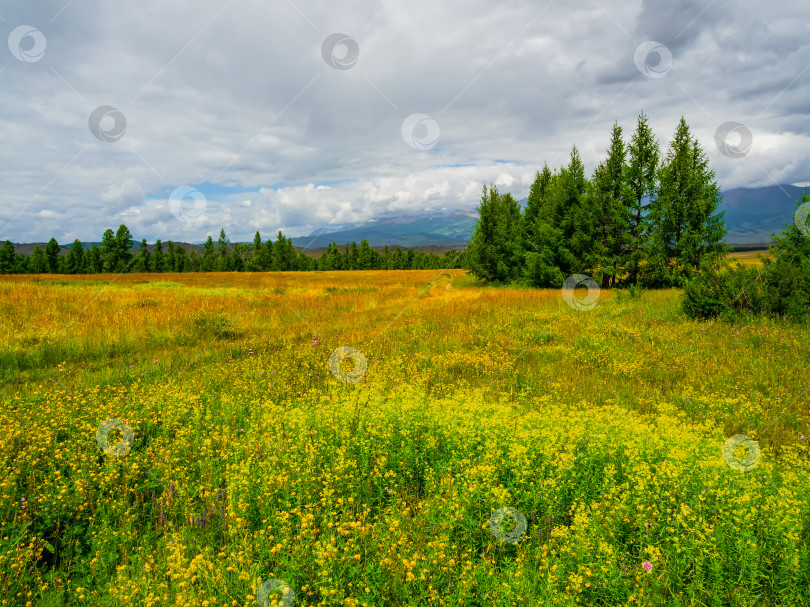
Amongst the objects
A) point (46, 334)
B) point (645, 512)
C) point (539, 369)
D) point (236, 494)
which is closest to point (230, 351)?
point (46, 334)

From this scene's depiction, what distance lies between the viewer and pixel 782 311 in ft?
37.1

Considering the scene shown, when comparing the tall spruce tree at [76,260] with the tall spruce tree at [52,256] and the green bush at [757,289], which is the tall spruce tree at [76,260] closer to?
the tall spruce tree at [52,256]

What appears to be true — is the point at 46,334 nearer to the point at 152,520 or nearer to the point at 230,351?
the point at 230,351

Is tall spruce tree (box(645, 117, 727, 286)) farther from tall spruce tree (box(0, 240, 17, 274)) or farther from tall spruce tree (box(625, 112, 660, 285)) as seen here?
tall spruce tree (box(0, 240, 17, 274))

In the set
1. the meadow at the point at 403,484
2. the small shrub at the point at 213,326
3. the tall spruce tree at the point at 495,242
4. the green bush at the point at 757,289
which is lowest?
the meadow at the point at 403,484

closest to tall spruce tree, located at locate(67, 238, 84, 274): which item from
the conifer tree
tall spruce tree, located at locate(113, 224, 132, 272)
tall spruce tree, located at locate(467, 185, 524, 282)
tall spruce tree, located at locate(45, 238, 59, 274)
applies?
tall spruce tree, located at locate(45, 238, 59, 274)

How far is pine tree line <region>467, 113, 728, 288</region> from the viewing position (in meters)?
25.4

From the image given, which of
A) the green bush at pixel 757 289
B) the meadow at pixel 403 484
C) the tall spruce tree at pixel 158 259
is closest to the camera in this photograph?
the meadow at pixel 403 484

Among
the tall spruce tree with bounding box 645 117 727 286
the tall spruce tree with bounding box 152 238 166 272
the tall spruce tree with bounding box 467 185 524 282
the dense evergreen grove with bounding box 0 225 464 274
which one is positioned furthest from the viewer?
the tall spruce tree with bounding box 152 238 166 272

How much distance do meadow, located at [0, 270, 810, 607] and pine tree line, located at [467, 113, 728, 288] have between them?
63.6 feet

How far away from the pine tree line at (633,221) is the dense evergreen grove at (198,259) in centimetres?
6498

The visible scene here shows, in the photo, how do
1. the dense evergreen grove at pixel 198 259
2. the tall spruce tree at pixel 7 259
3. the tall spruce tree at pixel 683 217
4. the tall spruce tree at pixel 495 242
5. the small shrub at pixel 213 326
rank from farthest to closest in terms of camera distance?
the dense evergreen grove at pixel 198 259 < the tall spruce tree at pixel 7 259 < the tall spruce tree at pixel 495 242 < the tall spruce tree at pixel 683 217 < the small shrub at pixel 213 326

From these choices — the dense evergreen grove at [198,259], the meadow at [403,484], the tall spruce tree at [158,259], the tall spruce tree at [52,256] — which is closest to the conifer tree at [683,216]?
the meadow at [403,484]

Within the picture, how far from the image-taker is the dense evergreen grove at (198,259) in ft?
255
